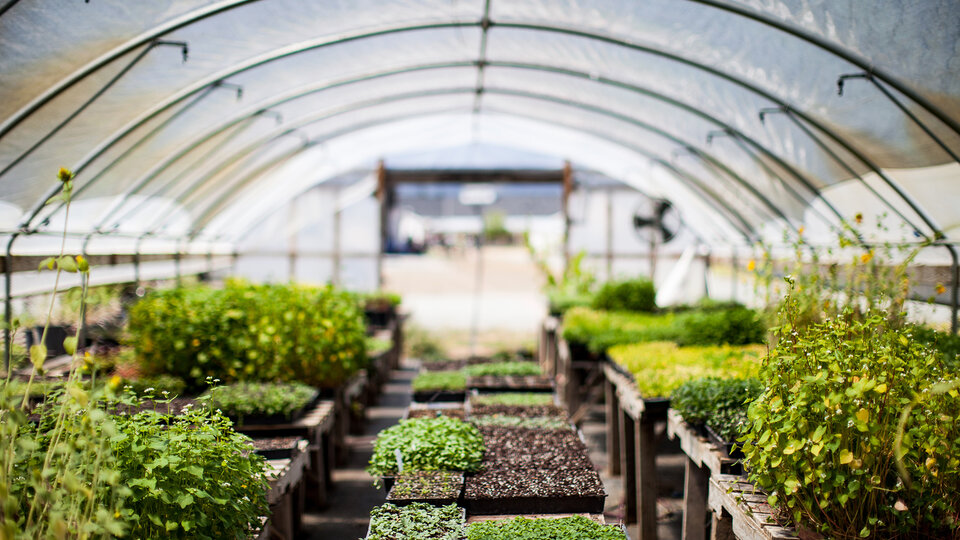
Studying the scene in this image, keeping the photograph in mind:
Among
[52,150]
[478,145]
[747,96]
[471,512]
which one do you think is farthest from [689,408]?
[478,145]

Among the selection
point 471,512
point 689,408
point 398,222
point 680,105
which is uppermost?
point 680,105

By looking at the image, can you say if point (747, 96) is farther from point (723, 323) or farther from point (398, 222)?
point (398, 222)

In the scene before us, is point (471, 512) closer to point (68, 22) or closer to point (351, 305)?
point (351, 305)

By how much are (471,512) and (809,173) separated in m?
4.67

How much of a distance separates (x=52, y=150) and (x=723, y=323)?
16.9 ft

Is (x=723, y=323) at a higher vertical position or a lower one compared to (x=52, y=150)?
lower

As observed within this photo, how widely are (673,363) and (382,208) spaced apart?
767 centimetres

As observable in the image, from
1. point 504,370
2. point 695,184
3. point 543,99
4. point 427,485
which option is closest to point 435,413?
point 427,485

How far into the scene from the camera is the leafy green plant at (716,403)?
3.20 m

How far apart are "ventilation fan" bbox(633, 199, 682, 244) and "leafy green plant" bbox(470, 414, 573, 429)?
701 cm

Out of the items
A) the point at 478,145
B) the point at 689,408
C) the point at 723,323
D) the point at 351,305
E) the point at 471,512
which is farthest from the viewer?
the point at 478,145

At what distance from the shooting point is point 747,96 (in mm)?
5547

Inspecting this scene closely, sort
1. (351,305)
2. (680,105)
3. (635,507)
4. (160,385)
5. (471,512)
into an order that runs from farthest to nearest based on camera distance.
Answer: (680,105) → (351,305) → (635,507) → (160,385) → (471,512)

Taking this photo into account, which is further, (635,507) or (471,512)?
(635,507)
